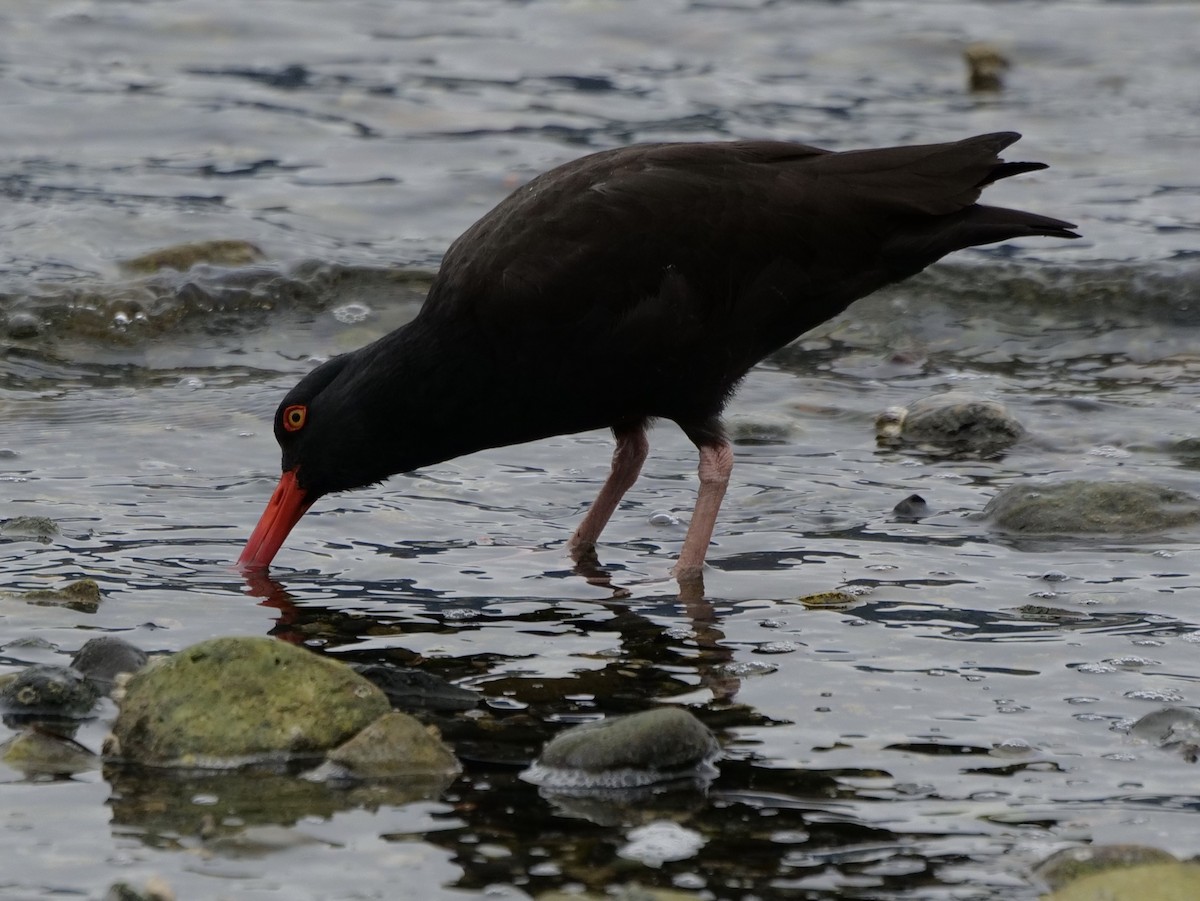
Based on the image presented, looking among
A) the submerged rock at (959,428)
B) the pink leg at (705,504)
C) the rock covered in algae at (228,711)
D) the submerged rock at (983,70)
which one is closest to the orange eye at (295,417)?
the pink leg at (705,504)

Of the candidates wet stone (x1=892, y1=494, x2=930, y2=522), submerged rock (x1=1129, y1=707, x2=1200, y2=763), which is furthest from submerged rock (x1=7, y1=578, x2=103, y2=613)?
submerged rock (x1=1129, y1=707, x2=1200, y2=763)

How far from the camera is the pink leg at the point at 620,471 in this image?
6.17 meters

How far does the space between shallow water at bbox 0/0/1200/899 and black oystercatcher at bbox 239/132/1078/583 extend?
0.36 m

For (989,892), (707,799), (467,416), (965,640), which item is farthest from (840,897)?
(467,416)

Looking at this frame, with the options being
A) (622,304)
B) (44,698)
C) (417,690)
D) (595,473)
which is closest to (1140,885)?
(417,690)

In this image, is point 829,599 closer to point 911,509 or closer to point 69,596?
point 911,509

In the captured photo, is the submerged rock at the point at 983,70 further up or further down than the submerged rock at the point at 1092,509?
further up

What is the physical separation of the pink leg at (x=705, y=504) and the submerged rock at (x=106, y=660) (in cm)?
182

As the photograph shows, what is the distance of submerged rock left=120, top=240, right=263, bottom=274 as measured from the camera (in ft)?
31.8

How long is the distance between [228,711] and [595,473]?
325 centimetres

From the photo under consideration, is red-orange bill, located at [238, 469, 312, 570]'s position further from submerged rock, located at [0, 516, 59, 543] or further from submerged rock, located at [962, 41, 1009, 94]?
submerged rock, located at [962, 41, 1009, 94]

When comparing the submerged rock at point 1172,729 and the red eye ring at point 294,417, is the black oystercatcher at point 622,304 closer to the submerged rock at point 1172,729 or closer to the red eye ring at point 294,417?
the red eye ring at point 294,417

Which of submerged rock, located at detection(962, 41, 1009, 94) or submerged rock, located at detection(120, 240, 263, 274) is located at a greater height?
submerged rock, located at detection(962, 41, 1009, 94)

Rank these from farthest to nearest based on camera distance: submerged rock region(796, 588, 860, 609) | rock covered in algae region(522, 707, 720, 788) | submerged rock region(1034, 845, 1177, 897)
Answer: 1. submerged rock region(796, 588, 860, 609)
2. rock covered in algae region(522, 707, 720, 788)
3. submerged rock region(1034, 845, 1177, 897)
